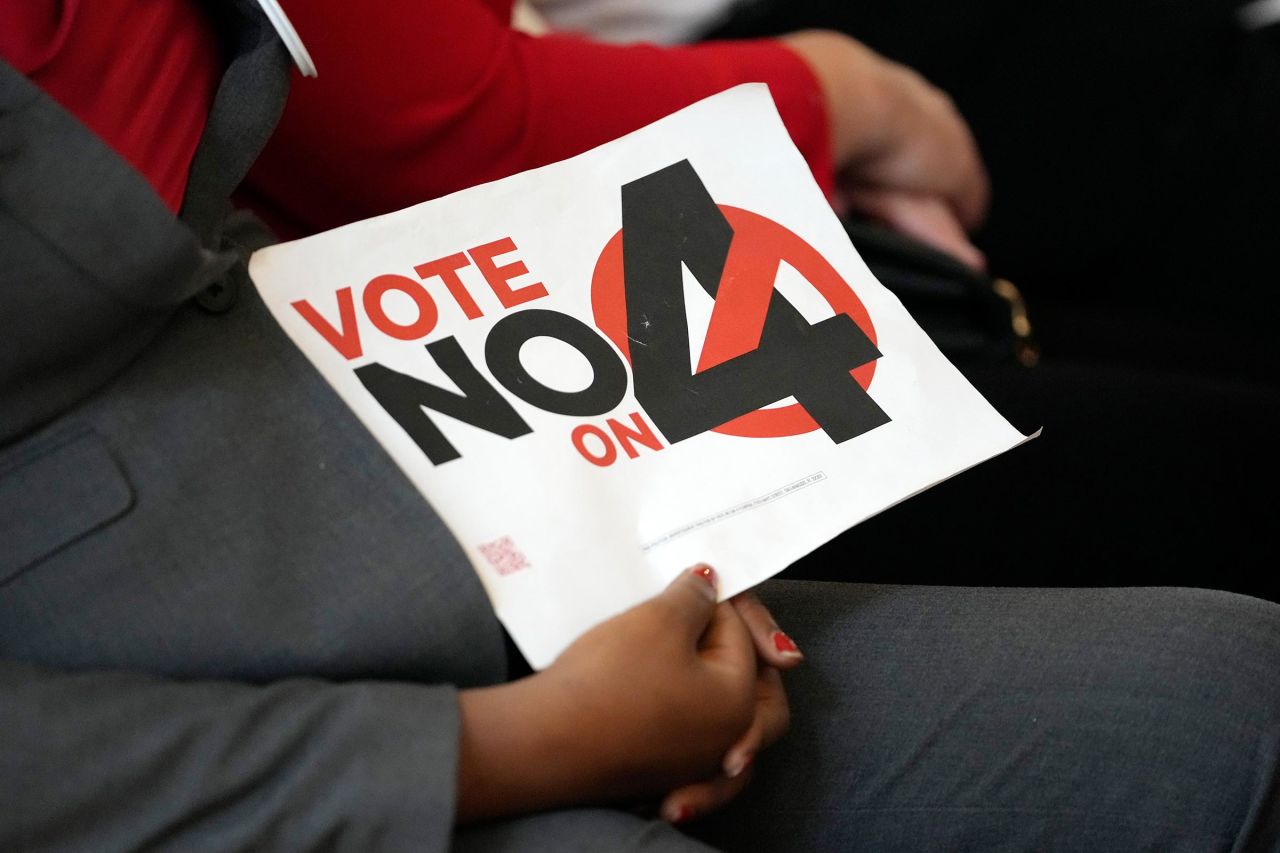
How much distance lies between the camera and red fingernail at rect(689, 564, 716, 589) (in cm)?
50

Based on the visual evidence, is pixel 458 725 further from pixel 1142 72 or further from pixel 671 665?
pixel 1142 72

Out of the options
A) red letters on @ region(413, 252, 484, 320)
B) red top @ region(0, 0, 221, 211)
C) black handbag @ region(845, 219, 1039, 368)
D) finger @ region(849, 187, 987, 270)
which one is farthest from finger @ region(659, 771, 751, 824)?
finger @ region(849, 187, 987, 270)

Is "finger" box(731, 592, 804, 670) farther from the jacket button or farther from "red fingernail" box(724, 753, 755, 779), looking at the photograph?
the jacket button

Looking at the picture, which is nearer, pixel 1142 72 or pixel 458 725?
pixel 458 725

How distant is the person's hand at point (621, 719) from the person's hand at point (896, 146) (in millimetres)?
527

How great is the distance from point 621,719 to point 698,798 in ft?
0.22

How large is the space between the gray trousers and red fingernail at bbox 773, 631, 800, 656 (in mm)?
58

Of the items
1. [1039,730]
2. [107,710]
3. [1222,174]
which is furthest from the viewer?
[1222,174]

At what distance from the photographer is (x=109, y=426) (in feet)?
1.55

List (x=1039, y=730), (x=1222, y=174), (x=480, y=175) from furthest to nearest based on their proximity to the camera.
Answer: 1. (x=1222, y=174)
2. (x=480, y=175)
3. (x=1039, y=730)

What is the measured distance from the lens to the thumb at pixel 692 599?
484 mm

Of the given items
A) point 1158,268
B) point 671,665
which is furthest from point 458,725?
point 1158,268

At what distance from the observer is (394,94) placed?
69cm

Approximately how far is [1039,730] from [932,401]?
0.55 feet
